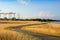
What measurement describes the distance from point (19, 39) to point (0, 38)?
1.88 meters

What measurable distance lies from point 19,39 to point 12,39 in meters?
0.70

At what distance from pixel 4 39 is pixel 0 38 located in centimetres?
45

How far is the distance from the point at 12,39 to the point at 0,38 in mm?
1243

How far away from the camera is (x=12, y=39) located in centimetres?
1817

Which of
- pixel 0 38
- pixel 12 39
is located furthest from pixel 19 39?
pixel 0 38

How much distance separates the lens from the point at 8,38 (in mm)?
18219

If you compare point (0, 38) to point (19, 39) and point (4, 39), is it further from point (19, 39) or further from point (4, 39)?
point (19, 39)

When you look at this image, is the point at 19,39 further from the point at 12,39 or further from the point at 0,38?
the point at 0,38

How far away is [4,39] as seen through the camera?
17438 millimetres

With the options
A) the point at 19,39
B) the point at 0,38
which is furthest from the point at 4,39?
the point at 19,39

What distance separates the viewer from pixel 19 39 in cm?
1814

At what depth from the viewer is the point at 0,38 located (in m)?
17.6

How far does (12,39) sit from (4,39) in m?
1.01
